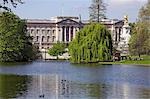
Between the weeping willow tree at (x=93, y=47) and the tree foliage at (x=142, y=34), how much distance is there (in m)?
9.73

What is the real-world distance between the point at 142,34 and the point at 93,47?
13.7 meters

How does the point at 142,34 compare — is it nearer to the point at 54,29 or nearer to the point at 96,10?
the point at 96,10

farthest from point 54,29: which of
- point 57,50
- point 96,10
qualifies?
point 96,10

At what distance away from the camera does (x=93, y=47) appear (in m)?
73.6

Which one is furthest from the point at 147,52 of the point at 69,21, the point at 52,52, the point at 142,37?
the point at 69,21

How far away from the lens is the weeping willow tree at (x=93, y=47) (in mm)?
73250

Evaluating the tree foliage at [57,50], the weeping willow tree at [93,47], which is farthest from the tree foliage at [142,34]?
the tree foliage at [57,50]

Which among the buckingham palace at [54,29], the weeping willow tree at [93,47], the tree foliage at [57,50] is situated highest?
the buckingham palace at [54,29]

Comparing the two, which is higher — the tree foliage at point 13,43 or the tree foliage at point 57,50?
the tree foliage at point 13,43

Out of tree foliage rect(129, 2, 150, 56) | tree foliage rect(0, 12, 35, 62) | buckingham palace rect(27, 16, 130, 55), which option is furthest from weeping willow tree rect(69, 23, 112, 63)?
buckingham palace rect(27, 16, 130, 55)

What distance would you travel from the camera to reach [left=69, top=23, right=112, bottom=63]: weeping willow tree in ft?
240

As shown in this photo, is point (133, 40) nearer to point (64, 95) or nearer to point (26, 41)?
point (26, 41)

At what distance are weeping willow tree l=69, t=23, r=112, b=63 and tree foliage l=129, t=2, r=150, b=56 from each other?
31.9 ft

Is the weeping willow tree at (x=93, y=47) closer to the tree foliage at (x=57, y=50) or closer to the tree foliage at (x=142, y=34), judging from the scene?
the tree foliage at (x=142, y=34)
